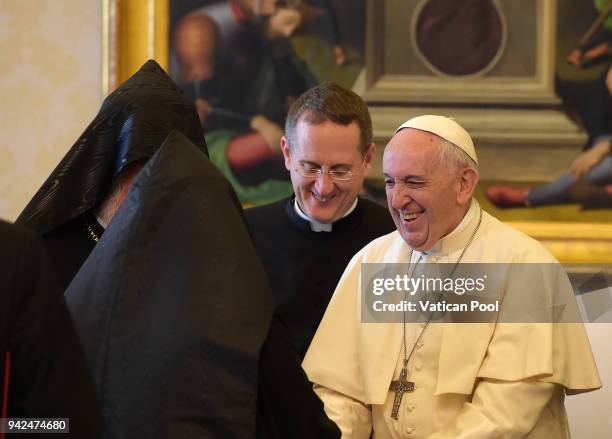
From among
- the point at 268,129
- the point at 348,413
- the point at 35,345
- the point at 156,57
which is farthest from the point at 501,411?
the point at 156,57

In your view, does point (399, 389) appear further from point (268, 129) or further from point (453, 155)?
point (268, 129)

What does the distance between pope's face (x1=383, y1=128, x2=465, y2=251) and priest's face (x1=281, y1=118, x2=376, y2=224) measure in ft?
1.64

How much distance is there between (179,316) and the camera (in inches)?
60.7

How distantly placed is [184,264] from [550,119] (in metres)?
3.36

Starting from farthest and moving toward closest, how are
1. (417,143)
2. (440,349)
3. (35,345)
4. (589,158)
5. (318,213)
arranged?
(589,158)
(318,213)
(417,143)
(440,349)
(35,345)

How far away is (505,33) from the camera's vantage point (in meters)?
4.62

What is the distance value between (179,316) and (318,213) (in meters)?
2.04

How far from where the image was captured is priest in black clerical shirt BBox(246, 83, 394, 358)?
3465 millimetres

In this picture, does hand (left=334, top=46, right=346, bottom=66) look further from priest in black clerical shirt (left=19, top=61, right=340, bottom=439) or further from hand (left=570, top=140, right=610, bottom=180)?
priest in black clerical shirt (left=19, top=61, right=340, bottom=439)

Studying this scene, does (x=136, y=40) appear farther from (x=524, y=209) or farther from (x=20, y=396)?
(x=20, y=396)

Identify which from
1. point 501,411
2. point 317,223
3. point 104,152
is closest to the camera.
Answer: point 501,411

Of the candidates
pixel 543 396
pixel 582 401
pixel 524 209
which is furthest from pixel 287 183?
pixel 543 396

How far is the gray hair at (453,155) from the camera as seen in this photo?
2.95 meters

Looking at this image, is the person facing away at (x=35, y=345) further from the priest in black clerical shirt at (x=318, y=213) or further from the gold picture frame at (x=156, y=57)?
the gold picture frame at (x=156, y=57)
